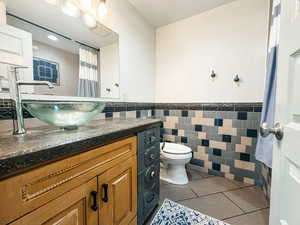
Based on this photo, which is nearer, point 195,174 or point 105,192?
point 105,192

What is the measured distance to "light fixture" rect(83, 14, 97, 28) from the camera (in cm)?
127

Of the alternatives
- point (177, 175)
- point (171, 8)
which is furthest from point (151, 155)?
point (171, 8)

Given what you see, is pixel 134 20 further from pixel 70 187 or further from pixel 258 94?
pixel 70 187

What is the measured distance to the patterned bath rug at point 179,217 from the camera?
1.18 metres

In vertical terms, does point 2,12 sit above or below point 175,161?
above

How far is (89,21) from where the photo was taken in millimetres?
1304

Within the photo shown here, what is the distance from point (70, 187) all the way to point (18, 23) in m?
1.06

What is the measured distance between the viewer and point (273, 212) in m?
0.61

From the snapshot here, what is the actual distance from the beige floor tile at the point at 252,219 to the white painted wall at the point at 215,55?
1155mm

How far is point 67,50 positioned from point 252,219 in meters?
2.11

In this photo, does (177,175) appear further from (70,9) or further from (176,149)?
(70,9)

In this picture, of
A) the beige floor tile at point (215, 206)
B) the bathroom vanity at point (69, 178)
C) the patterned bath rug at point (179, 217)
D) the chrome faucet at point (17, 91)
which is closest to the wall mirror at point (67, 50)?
the chrome faucet at point (17, 91)

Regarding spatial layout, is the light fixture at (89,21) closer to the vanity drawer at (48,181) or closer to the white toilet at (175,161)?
the vanity drawer at (48,181)

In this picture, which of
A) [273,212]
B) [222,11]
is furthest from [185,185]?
[222,11]
